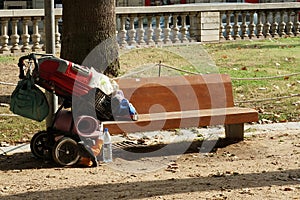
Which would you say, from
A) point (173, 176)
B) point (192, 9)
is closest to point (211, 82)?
point (173, 176)

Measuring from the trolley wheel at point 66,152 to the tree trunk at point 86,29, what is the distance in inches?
115

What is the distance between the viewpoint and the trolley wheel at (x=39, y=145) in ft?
25.8

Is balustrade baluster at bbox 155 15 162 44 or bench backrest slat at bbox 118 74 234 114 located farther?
balustrade baluster at bbox 155 15 162 44

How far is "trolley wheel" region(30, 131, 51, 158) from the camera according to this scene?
7.87 m

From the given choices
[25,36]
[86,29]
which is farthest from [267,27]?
[86,29]

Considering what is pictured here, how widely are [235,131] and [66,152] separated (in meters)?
2.30

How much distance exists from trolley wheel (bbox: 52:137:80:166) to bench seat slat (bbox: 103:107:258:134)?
0.53 m

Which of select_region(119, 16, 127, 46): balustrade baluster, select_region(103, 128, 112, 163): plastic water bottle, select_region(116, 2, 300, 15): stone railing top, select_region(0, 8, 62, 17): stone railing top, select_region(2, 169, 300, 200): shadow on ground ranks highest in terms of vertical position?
select_region(116, 2, 300, 15): stone railing top

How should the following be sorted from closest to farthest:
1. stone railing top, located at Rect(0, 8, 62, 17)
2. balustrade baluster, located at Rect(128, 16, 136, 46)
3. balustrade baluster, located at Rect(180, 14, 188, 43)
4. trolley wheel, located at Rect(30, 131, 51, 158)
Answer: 1. trolley wheel, located at Rect(30, 131, 51, 158)
2. stone railing top, located at Rect(0, 8, 62, 17)
3. balustrade baluster, located at Rect(128, 16, 136, 46)
4. balustrade baluster, located at Rect(180, 14, 188, 43)

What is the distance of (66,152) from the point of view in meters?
7.57

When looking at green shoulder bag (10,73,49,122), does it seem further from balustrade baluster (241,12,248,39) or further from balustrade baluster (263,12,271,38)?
balustrade baluster (263,12,271,38)

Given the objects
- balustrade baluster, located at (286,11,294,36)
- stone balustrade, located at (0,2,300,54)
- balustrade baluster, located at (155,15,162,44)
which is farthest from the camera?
balustrade baluster, located at (286,11,294,36)

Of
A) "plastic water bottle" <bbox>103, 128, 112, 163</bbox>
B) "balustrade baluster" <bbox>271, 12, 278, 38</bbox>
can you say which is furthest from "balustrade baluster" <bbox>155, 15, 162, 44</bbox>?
"plastic water bottle" <bbox>103, 128, 112, 163</bbox>

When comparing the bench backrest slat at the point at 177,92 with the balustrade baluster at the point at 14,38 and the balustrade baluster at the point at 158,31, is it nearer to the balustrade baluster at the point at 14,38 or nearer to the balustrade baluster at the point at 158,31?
the balustrade baluster at the point at 14,38
